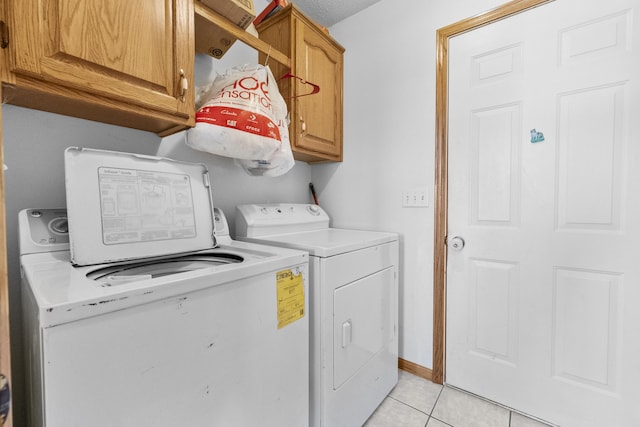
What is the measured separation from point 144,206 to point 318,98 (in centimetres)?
126

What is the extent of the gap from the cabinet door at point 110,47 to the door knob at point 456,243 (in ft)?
5.06

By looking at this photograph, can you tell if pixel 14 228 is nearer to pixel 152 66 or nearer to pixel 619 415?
pixel 152 66

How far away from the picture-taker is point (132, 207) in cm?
107

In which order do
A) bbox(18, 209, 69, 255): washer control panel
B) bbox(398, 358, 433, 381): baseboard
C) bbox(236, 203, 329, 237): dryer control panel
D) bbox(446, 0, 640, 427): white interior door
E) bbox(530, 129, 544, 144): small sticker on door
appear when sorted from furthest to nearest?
bbox(398, 358, 433, 381): baseboard, bbox(236, 203, 329, 237): dryer control panel, bbox(530, 129, 544, 144): small sticker on door, bbox(446, 0, 640, 427): white interior door, bbox(18, 209, 69, 255): washer control panel

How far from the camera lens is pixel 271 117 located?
133 cm

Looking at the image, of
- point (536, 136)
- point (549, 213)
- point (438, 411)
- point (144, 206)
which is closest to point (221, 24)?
point (144, 206)

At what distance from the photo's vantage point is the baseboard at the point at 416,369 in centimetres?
177

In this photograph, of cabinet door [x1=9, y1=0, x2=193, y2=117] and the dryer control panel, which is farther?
the dryer control panel

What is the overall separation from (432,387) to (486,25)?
2.12 m

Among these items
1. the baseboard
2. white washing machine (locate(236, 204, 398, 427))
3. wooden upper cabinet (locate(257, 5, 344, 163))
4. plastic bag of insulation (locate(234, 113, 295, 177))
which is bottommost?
the baseboard

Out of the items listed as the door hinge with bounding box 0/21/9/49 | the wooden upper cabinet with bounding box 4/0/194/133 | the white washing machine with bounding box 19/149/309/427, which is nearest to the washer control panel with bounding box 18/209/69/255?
the white washing machine with bounding box 19/149/309/427

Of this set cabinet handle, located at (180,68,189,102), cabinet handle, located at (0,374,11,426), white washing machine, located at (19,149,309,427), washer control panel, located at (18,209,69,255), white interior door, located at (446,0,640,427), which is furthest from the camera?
white interior door, located at (446,0,640,427)

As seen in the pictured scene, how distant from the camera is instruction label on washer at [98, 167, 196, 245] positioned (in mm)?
1023

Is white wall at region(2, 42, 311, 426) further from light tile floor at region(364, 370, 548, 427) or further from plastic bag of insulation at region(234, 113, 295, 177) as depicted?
light tile floor at region(364, 370, 548, 427)
